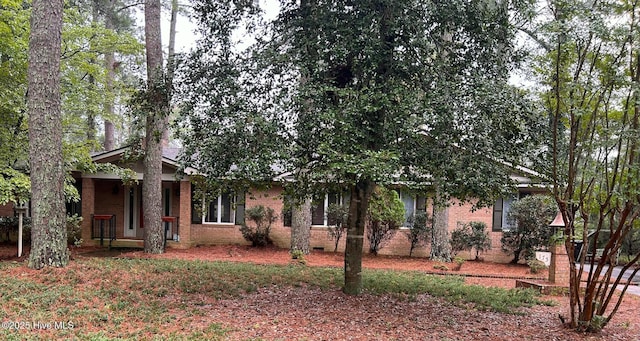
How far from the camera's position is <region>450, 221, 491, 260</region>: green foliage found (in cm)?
1379

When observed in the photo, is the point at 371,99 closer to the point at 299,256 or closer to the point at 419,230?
the point at 299,256

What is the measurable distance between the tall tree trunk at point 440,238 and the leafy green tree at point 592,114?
672 centimetres

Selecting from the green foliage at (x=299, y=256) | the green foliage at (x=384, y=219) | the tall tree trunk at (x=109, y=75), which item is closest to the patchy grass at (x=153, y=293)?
the green foliage at (x=299, y=256)

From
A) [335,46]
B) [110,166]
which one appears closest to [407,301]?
[335,46]

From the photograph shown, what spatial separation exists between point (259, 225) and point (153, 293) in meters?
7.07

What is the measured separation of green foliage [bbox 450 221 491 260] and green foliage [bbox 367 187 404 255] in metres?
1.84

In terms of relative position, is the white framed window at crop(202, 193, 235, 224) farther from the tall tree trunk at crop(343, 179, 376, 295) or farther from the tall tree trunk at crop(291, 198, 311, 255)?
the tall tree trunk at crop(343, 179, 376, 295)

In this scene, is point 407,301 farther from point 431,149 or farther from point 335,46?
point 335,46

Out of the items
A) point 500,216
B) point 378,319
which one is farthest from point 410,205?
point 378,319

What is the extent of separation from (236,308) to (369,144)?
332cm

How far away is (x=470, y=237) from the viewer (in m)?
13.8

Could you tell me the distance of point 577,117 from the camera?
6.00 metres

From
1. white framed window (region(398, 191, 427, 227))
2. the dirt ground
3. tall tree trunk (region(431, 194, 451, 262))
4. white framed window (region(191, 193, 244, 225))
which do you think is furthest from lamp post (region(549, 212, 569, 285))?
white framed window (region(191, 193, 244, 225))

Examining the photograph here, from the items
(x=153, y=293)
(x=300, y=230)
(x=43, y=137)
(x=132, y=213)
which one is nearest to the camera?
(x=153, y=293)
